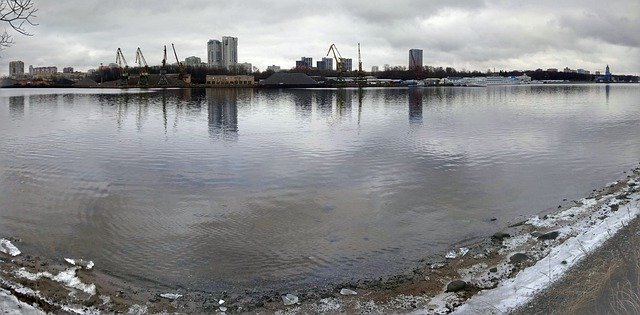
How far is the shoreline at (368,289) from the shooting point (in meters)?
5.78

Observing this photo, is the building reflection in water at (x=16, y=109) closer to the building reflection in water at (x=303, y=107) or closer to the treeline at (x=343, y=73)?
the building reflection in water at (x=303, y=107)

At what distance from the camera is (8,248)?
24.8 ft

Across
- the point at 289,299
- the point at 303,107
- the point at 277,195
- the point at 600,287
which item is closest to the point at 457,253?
the point at 600,287

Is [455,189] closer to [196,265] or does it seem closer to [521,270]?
[521,270]

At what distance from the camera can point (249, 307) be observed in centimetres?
588

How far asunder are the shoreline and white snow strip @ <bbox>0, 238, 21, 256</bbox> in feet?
0.60

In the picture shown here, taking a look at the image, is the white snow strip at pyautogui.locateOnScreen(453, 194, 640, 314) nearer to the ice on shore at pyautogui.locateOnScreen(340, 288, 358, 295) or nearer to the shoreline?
the shoreline

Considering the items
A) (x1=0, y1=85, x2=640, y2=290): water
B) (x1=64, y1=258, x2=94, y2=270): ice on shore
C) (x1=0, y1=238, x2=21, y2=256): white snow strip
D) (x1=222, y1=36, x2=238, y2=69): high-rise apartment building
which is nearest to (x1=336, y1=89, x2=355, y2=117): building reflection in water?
(x1=0, y1=85, x2=640, y2=290): water

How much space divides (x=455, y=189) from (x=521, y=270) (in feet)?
15.3

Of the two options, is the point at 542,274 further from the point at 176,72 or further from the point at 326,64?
the point at 326,64

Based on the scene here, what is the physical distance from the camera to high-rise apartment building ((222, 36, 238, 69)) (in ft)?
536

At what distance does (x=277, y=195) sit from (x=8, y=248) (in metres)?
4.70

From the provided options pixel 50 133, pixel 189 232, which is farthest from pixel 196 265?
pixel 50 133

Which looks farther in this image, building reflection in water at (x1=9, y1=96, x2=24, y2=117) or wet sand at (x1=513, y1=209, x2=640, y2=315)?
building reflection in water at (x1=9, y1=96, x2=24, y2=117)
